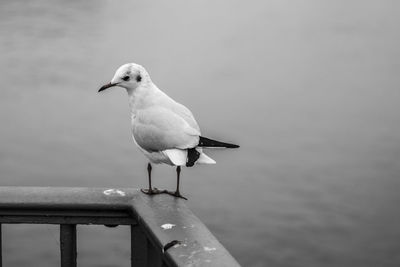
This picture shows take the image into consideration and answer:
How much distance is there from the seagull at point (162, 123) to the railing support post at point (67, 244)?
1.60ft

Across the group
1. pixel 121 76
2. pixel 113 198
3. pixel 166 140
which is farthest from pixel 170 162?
pixel 113 198

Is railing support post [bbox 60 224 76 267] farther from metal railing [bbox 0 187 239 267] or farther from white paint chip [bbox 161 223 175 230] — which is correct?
white paint chip [bbox 161 223 175 230]

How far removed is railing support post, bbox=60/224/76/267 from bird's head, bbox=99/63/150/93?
1.98 ft

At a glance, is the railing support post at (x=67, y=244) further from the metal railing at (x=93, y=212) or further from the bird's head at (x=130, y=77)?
the bird's head at (x=130, y=77)

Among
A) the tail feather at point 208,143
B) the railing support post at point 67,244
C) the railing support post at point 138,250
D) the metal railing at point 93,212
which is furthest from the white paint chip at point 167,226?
the tail feather at point 208,143

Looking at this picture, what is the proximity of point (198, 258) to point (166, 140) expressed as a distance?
818 mm

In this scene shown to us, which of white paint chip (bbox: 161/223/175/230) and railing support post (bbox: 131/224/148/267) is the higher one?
white paint chip (bbox: 161/223/175/230)

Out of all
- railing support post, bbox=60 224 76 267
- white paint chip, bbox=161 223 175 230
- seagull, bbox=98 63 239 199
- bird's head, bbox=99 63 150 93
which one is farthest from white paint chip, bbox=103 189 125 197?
bird's head, bbox=99 63 150 93

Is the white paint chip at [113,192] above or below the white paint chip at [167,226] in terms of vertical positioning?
above

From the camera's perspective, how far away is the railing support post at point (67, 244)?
1.46 metres

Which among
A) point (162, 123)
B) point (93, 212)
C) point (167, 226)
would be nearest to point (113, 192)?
point (93, 212)

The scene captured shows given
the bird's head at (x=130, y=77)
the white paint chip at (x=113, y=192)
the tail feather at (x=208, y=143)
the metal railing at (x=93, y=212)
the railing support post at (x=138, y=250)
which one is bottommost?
the railing support post at (x=138, y=250)

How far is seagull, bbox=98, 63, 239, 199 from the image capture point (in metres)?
1.89

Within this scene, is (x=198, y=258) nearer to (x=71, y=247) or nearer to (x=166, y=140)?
(x=71, y=247)
